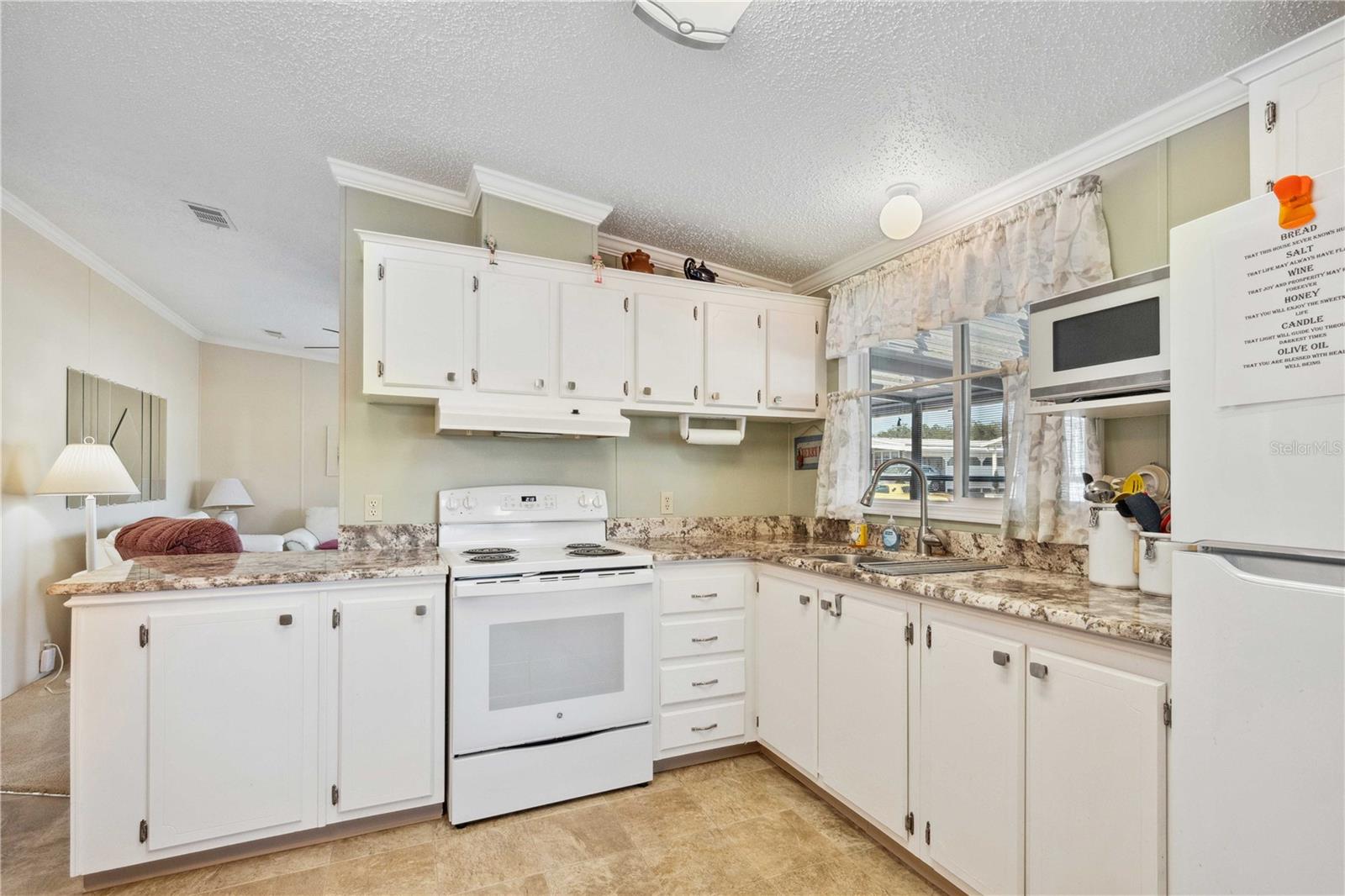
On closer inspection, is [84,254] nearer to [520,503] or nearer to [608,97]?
[520,503]

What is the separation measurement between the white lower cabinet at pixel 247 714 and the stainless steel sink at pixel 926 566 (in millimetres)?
1608

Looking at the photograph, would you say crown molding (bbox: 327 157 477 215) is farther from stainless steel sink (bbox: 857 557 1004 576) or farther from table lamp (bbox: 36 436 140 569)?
stainless steel sink (bbox: 857 557 1004 576)

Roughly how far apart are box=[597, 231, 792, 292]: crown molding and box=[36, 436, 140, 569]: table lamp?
9.92ft

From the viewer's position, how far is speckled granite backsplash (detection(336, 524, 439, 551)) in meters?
2.64

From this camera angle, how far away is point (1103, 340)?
177cm

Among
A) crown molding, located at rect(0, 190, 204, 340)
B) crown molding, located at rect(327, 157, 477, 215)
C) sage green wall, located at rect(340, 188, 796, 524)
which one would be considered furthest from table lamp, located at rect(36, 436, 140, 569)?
crown molding, located at rect(327, 157, 477, 215)

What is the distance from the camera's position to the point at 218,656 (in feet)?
6.28

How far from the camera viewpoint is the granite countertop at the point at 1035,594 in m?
1.34

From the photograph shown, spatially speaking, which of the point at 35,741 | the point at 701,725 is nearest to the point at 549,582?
the point at 701,725

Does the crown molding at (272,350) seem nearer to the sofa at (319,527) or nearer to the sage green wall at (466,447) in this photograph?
the sofa at (319,527)

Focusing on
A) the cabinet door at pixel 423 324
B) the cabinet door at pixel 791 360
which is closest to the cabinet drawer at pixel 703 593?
the cabinet door at pixel 791 360

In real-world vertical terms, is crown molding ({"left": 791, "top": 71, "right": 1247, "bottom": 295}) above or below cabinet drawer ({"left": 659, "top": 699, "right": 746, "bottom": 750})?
above

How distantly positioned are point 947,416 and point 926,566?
2.77 ft

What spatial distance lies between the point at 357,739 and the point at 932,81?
2.85 metres
